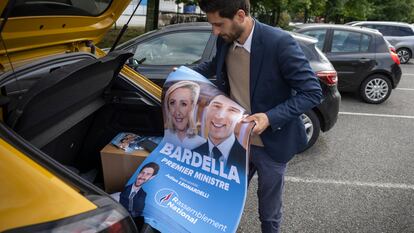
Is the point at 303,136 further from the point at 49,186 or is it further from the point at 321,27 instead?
the point at 321,27

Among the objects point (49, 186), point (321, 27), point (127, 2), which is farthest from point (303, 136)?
point (321, 27)

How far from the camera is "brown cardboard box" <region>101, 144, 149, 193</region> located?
2414 mm

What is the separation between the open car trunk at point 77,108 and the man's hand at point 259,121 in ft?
2.64

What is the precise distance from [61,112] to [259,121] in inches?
38.6

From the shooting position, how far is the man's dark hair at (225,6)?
78.8 inches

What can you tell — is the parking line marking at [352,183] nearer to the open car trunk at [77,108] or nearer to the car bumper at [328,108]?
the car bumper at [328,108]

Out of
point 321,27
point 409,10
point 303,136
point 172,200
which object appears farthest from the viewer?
point 409,10

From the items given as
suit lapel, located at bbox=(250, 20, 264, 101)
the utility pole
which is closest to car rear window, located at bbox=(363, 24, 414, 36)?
the utility pole

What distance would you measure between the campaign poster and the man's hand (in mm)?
43

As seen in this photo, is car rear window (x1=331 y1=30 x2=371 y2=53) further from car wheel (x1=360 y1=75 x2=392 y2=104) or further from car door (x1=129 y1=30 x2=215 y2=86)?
car door (x1=129 y1=30 x2=215 y2=86)

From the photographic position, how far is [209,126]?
2068 millimetres

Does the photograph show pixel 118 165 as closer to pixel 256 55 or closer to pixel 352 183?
pixel 256 55

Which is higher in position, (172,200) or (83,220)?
(83,220)

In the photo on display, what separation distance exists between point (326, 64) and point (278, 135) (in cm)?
330
